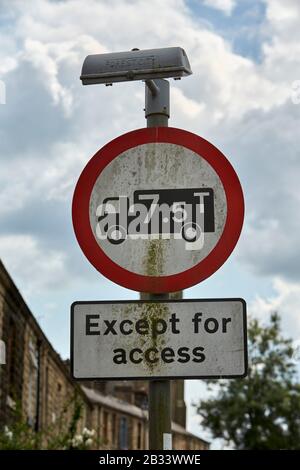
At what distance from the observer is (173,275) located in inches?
171

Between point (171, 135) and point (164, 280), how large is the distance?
2.22 ft

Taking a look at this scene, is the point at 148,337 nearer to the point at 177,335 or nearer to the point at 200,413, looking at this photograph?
the point at 177,335

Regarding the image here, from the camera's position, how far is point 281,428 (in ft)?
188

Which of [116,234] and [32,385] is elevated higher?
[32,385]

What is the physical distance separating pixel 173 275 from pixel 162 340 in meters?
0.30

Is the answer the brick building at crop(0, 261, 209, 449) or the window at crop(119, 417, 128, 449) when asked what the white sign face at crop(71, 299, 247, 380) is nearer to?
the brick building at crop(0, 261, 209, 449)

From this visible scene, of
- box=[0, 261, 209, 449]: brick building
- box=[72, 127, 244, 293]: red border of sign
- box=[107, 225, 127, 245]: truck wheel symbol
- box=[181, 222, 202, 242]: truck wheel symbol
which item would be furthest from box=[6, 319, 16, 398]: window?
box=[181, 222, 202, 242]: truck wheel symbol

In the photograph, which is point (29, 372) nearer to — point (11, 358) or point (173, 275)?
point (11, 358)

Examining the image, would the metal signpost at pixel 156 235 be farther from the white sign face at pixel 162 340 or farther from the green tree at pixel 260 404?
the green tree at pixel 260 404

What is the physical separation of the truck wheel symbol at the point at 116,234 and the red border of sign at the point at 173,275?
0.24 ft

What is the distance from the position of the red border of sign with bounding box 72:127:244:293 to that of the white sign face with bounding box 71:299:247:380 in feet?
0.41

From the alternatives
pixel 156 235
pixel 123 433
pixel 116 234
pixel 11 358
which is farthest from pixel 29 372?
pixel 123 433

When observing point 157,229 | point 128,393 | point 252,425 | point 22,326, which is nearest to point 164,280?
point 157,229

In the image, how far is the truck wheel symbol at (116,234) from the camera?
4363 millimetres
